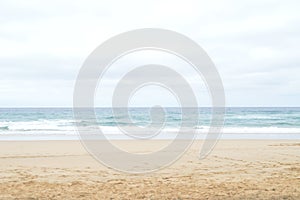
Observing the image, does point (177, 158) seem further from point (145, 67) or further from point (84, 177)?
point (84, 177)

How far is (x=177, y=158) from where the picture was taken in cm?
1241

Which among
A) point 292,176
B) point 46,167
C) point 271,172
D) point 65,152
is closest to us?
point 292,176

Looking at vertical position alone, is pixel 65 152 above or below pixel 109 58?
below

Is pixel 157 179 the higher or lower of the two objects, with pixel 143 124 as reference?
lower

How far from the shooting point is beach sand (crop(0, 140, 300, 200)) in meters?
6.78

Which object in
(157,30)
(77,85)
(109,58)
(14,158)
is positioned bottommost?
(14,158)

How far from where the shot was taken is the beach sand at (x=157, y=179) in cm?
678

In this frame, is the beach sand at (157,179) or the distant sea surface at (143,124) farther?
the distant sea surface at (143,124)

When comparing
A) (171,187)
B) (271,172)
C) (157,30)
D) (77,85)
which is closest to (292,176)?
(271,172)

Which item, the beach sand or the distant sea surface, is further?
the distant sea surface

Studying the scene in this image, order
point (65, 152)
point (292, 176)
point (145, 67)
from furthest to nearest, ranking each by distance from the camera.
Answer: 1. point (65, 152)
2. point (145, 67)
3. point (292, 176)

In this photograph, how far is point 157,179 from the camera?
27.8 feet

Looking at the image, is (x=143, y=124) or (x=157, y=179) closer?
(x=157, y=179)

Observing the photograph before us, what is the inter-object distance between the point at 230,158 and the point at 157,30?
5.07m
